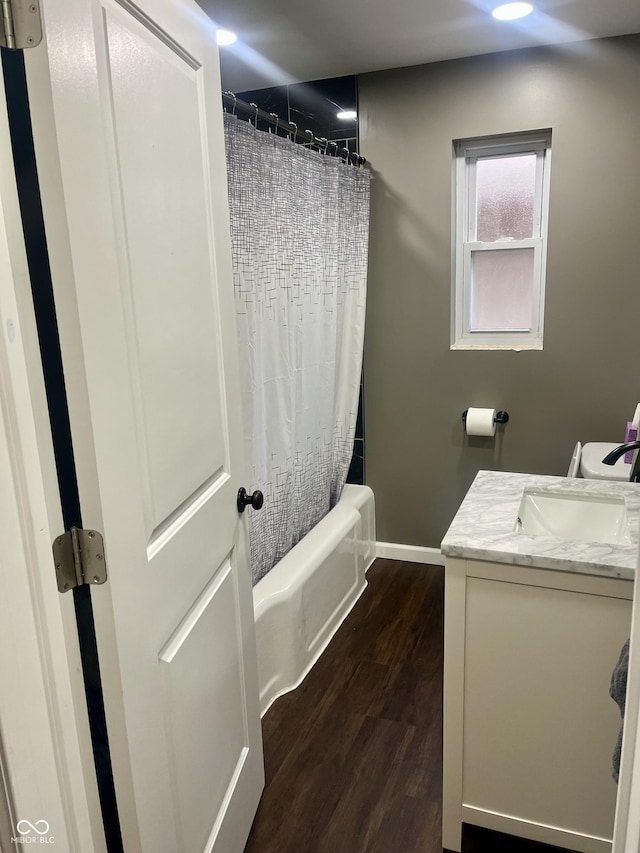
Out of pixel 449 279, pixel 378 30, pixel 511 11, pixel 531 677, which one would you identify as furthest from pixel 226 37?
pixel 531 677

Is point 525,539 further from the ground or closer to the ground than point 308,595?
further from the ground

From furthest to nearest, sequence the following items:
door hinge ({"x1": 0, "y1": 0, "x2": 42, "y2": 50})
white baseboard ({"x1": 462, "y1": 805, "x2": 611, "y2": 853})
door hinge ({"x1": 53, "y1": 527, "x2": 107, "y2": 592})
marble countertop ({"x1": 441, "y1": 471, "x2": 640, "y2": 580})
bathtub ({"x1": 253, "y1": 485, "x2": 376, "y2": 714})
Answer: bathtub ({"x1": 253, "y1": 485, "x2": 376, "y2": 714})
white baseboard ({"x1": 462, "y1": 805, "x2": 611, "y2": 853})
marble countertop ({"x1": 441, "y1": 471, "x2": 640, "y2": 580})
door hinge ({"x1": 53, "y1": 527, "x2": 107, "y2": 592})
door hinge ({"x1": 0, "y1": 0, "x2": 42, "y2": 50})

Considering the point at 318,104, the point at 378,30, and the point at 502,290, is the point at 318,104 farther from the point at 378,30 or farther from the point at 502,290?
the point at 502,290

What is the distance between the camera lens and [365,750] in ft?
6.32

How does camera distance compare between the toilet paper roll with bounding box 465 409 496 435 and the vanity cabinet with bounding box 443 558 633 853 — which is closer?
the vanity cabinet with bounding box 443 558 633 853

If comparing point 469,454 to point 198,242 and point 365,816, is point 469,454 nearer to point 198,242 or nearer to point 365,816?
point 365,816

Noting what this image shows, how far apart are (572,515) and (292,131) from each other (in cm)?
166

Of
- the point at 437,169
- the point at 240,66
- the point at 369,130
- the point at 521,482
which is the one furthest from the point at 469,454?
the point at 240,66

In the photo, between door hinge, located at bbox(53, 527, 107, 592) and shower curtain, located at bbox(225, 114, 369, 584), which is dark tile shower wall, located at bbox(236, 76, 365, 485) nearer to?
shower curtain, located at bbox(225, 114, 369, 584)

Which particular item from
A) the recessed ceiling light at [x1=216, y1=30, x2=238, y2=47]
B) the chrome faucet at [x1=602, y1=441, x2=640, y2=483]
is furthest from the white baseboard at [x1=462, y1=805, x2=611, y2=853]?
the recessed ceiling light at [x1=216, y1=30, x2=238, y2=47]

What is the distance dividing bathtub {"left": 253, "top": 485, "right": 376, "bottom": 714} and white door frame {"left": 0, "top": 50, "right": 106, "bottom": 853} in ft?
3.74

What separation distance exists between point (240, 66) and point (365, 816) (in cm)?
279

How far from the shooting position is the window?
273 centimetres

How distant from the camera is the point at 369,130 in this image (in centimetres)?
280
